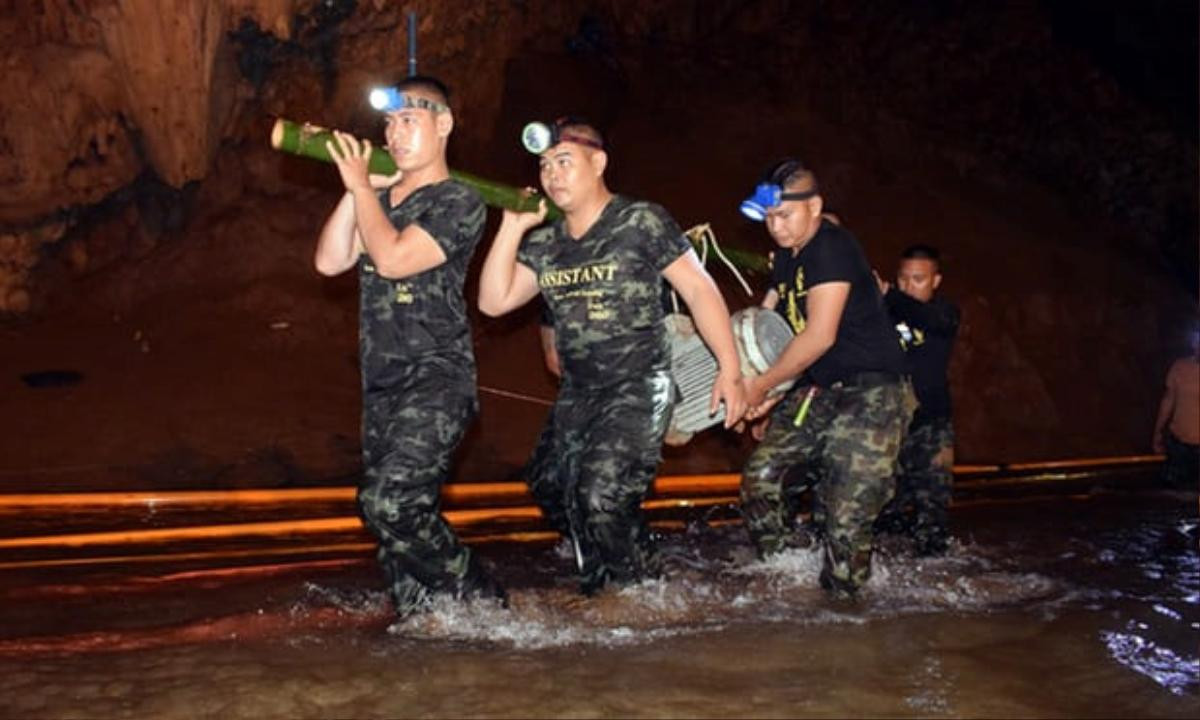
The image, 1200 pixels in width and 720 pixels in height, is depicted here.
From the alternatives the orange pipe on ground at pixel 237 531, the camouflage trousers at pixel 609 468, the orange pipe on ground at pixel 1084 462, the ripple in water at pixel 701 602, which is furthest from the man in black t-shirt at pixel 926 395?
the orange pipe on ground at pixel 1084 462

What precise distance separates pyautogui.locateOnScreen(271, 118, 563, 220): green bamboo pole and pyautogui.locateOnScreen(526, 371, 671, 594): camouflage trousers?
2.56 ft

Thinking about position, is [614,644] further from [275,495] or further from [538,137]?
[275,495]

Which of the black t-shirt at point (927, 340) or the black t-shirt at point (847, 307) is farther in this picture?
the black t-shirt at point (927, 340)

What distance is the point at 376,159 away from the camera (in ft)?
14.5

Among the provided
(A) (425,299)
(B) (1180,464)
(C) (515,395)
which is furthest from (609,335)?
(B) (1180,464)

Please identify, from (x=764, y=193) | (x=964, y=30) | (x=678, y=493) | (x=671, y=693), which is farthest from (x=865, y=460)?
(x=964, y=30)

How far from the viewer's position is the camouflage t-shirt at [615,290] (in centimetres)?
450

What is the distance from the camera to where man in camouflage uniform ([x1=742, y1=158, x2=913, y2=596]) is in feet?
15.6

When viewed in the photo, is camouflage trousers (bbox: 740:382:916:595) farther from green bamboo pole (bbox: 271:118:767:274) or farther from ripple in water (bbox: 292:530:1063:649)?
green bamboo pole (bbox: 271:118:767:274)

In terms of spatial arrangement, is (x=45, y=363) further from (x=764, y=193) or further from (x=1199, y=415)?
(x=1199, y=415)

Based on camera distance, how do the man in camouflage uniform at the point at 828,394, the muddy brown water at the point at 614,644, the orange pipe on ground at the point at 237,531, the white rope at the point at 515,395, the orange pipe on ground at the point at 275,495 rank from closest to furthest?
the muddy brown water at the point at 614,644, the man in camouflage uniform at the point at 828,394, the orange pipe on ground at the point at 237,531, the orange pipe on ground at the point at 275,495, the white rope at the point at 515,395

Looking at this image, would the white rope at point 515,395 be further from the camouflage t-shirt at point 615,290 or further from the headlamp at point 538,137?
the headlamp at point 538,137

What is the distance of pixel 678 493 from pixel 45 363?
5.66 meters

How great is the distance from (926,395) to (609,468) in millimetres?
2764
